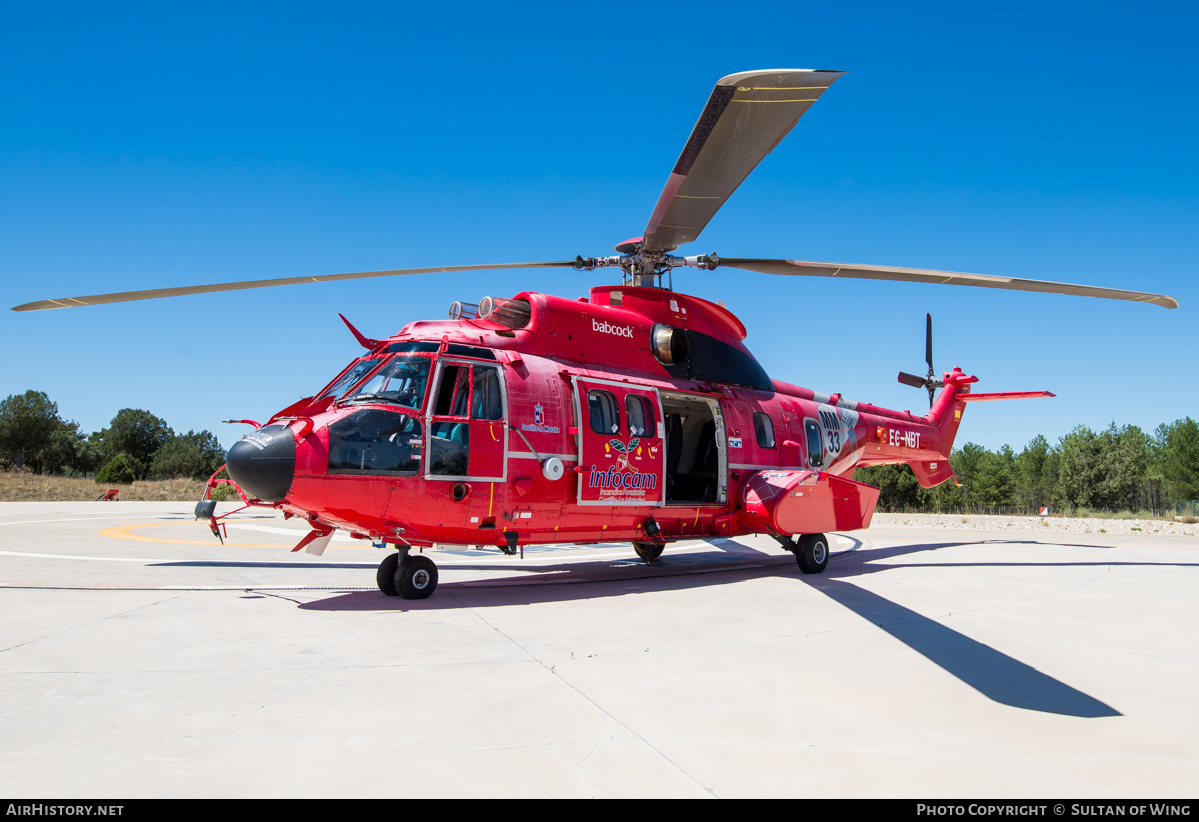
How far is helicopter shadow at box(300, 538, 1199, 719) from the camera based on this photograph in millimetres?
4691

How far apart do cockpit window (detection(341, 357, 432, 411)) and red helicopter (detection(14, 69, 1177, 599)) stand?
0.9 inches

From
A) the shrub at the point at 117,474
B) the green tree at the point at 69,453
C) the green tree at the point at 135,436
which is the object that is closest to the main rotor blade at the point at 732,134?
the shrub at the point at 117,474

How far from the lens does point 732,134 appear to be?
22.3ft

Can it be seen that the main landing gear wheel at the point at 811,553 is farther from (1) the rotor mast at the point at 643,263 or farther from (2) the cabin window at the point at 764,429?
(1) the rotor mast at the point at 643,263

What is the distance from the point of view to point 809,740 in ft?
12.2

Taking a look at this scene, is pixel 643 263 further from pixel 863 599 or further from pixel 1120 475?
pixel 1120 475

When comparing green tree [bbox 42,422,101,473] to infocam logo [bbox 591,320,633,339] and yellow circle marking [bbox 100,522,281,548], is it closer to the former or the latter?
yellow circle marking [bbox 100,522,281,548]

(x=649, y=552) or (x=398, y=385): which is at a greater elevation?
(x=398, y=385)

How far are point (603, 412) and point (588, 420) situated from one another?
0.38m

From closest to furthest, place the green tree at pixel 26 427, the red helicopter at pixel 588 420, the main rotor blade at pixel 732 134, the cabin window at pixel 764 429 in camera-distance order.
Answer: the main rotor blade at pixel 732 134 < the red helicopter at pixel 588 420 < the cabin window at pixel 764 429 < the green tree at pixel 26 427

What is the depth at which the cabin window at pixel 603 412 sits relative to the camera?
9.79 metres

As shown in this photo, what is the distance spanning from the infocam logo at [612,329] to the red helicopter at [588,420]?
0.07 feet

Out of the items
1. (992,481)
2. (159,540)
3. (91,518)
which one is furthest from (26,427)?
(992,481)
